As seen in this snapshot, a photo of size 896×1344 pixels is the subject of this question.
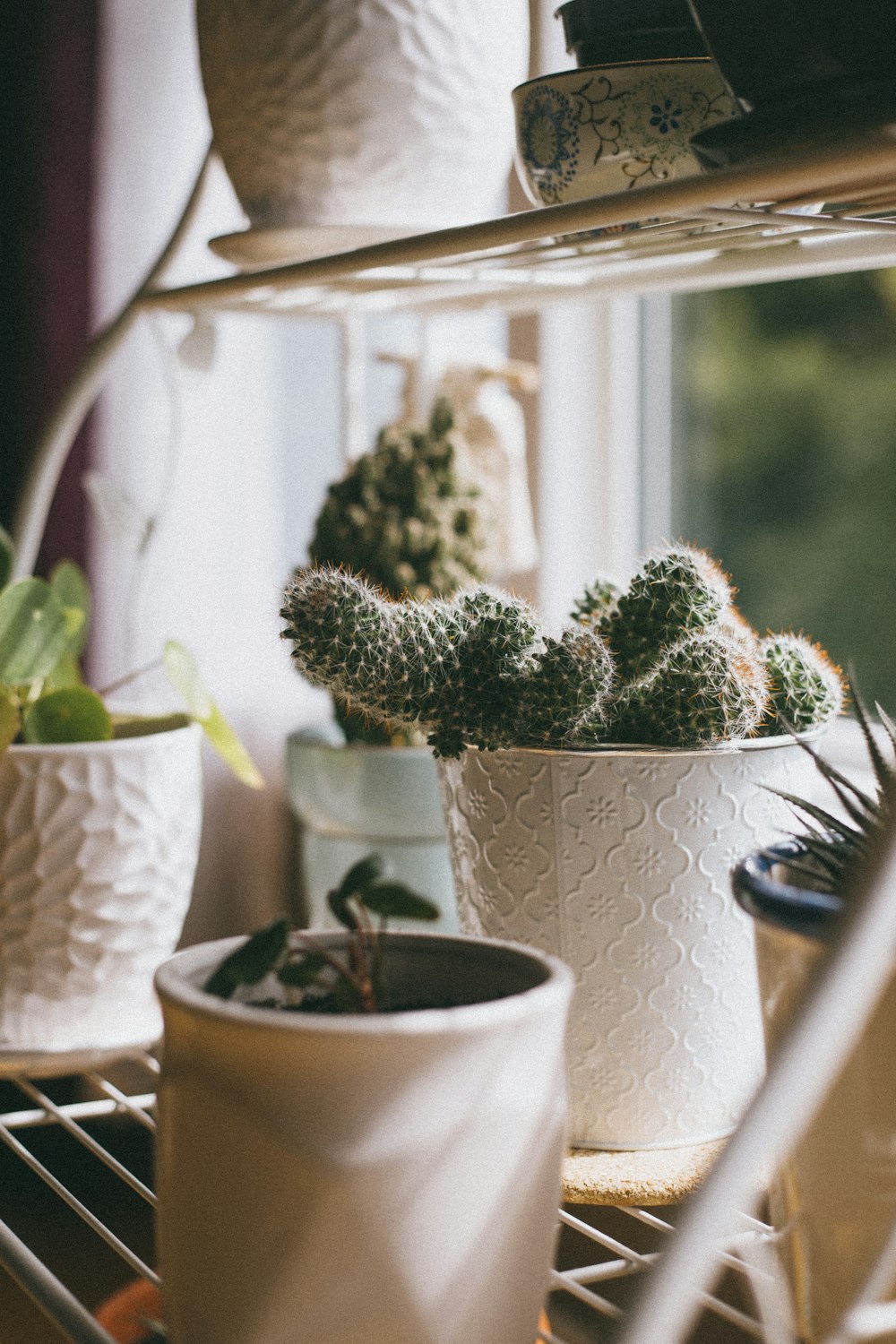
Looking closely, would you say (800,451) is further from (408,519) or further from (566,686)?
(566,686)

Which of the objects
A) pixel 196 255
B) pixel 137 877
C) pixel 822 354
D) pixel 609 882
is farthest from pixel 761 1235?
pixel 822 354

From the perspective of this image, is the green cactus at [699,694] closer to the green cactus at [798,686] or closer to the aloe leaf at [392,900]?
the green cactus at [798,686]

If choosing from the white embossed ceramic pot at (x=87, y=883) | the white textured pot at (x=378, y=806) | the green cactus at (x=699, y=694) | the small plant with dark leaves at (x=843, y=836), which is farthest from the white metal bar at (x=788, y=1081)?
the white textured pot at (x=378, y=806)

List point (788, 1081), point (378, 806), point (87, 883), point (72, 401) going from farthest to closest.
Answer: point (378, 806) → point (72, 401) → point (87, 883) → point (788, 1081)

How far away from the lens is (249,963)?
1.53 ft

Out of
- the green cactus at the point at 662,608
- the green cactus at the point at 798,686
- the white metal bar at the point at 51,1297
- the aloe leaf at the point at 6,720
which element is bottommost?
the white metal bar at the point at 51,1297

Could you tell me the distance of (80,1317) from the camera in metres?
0.48

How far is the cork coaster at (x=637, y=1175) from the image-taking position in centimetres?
57

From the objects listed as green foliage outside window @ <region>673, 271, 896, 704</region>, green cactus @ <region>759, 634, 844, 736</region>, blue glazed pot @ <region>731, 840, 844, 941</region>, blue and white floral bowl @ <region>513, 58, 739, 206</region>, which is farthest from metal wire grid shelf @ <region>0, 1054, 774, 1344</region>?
green foliage outside window @ <region>673, 271, 896, 704</region>

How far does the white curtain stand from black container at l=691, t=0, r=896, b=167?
76cm

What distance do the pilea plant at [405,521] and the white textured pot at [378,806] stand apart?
1.1 inches

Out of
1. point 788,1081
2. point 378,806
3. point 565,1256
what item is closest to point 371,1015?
point 788,1081

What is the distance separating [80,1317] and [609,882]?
0.86ft

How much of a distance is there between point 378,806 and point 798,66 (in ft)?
2.28
